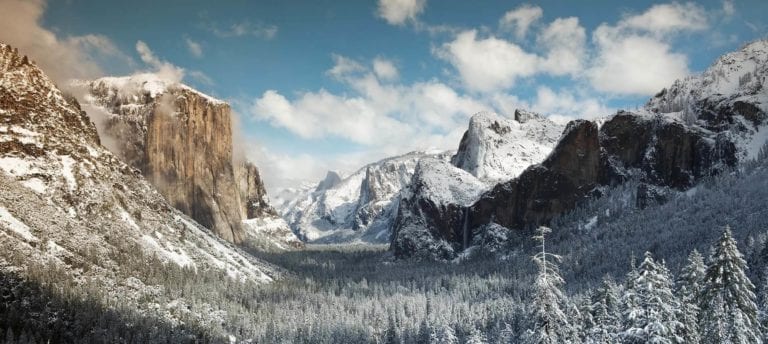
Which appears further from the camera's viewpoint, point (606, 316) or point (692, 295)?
point (606, 316)

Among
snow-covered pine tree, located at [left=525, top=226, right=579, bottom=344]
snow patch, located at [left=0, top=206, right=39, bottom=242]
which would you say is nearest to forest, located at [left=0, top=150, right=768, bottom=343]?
snow-covered pine tree, located at [left=525, top=226, right=579, bottom=344]

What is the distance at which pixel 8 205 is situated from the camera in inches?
6299

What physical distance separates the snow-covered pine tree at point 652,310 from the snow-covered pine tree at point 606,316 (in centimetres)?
1313

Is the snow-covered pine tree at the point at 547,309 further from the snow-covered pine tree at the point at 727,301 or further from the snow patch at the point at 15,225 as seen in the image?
the snow patch at the point at 15,225

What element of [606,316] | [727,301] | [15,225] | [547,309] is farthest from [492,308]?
[547,309]

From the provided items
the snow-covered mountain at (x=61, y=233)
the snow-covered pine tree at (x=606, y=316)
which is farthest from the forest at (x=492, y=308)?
the snow-covered mountain at (x=61, y=233)

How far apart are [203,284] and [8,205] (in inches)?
2439

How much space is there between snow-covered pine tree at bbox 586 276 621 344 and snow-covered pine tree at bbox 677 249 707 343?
7447 mm

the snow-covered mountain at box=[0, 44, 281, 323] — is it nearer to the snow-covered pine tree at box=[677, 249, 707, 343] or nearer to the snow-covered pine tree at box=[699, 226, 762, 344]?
the snow-covered pine tree at box=[677, 249, 707, 343]

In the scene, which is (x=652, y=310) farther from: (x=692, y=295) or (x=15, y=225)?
(x=15, y=225)

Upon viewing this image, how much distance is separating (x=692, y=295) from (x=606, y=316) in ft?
42.9

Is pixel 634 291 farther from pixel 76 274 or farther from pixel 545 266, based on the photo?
pixel 76 274

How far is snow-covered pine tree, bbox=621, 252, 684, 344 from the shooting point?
40781 millimetres

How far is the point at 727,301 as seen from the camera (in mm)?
48906
